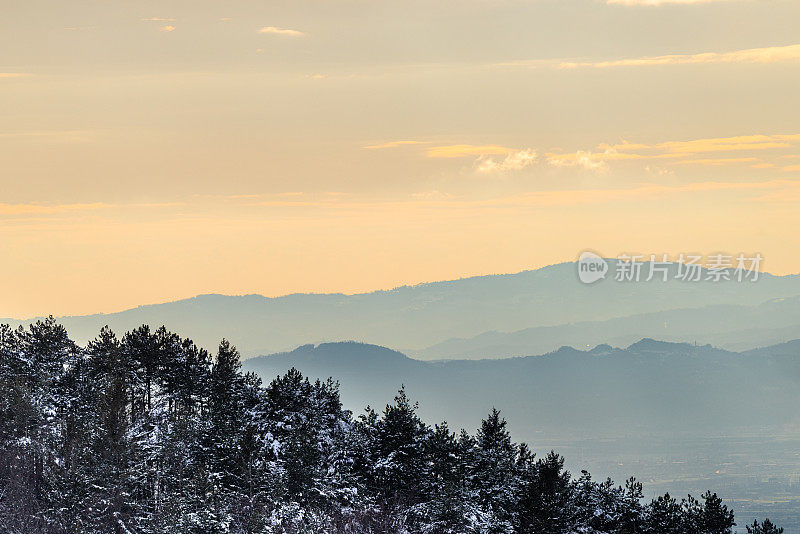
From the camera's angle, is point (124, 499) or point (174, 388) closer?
point (124, 499)

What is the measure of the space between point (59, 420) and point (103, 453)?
50.2ft

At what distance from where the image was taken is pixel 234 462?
77875mm

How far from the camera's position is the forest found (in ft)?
241

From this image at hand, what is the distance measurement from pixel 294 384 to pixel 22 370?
26.8m

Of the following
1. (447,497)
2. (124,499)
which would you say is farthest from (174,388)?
(447,497)

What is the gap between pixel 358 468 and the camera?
86.1 meters

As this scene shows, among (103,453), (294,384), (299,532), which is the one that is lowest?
(299,532)

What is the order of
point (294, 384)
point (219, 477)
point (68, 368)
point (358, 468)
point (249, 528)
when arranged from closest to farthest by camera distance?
point (249, 528) → point (219, 477) → point (358, 468) → point (294, 384) → point (68, 368)

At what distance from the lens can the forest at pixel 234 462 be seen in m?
73.3

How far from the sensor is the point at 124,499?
7262cm

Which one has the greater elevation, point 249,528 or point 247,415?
point 247,415

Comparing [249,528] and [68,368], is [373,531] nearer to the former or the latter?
[249,528]

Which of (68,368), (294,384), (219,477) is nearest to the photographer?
(219,477)

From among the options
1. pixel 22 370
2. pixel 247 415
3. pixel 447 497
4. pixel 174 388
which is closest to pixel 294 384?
pixel 247 415
